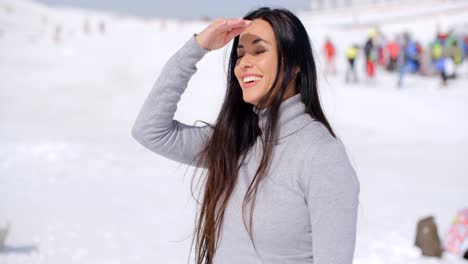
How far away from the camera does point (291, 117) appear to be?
2023 millimetres

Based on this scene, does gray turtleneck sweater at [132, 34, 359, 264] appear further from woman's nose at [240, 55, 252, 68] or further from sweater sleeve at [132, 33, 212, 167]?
woman's nose at [240, 55, 252, 68]

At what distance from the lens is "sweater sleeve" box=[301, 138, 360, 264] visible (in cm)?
177

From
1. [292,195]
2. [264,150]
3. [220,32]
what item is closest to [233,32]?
[220,32]

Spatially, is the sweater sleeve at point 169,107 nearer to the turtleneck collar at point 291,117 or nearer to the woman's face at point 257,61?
the woman's face at point 257,61

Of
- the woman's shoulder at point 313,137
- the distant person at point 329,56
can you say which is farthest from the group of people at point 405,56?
the woman's shoulder at point 313,137

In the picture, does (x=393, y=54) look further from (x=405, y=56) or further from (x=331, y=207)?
(x=331, y=207)

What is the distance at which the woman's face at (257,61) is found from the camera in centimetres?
205

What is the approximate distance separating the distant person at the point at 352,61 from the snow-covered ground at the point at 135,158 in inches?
20.9

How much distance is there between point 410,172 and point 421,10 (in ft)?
140

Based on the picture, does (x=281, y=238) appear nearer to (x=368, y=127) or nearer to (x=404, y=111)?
(x=368, y=127)

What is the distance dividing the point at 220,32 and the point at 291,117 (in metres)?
0.42

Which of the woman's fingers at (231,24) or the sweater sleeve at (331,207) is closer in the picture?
the sweater sleeve at (331,207)

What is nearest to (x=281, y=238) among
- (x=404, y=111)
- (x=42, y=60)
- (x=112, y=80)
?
(x=404, y=111)

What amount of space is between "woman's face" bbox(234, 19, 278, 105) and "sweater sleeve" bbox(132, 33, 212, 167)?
0.55 ft
